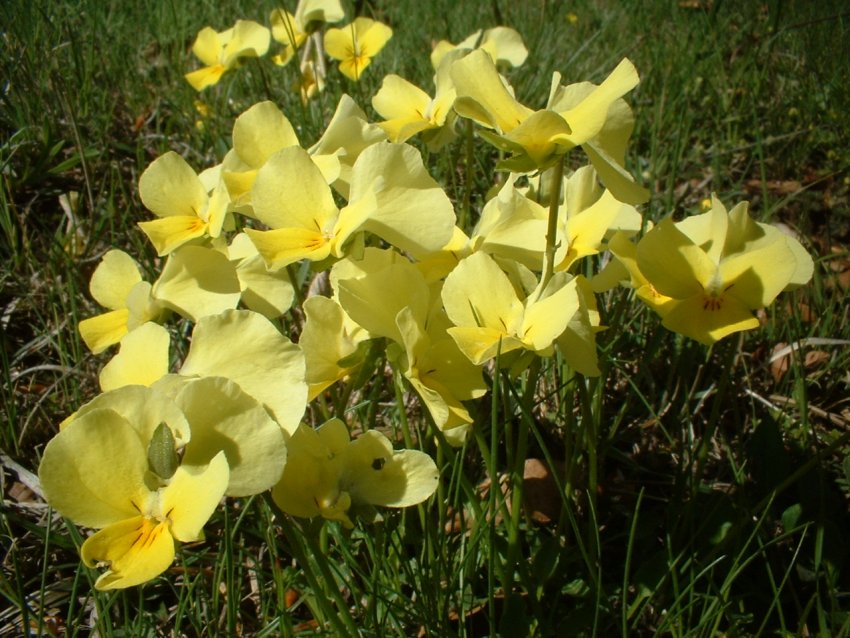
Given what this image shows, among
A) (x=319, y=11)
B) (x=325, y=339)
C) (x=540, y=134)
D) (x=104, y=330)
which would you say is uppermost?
(x=540, y=134)

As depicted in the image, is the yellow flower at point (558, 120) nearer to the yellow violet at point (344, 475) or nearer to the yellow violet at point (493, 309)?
the yellow violet at point (493, 309)

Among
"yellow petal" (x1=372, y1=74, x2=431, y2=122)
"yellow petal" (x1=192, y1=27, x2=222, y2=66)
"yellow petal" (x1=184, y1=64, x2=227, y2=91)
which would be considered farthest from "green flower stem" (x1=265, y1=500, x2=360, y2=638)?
"yellow petal" (x1=192, y1=27, x2=222, y2=66)

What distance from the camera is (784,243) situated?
102cm

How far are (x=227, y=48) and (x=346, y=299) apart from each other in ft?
5.25

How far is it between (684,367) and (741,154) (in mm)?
1344

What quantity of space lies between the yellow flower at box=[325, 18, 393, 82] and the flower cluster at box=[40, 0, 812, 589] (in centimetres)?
106

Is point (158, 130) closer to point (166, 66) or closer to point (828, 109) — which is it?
point (166, 66)

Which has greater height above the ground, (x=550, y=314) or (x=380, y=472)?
(x=550, y=314)

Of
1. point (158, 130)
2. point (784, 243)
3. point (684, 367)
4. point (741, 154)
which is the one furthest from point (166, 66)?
point (784, 243)

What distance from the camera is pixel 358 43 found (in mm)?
2248

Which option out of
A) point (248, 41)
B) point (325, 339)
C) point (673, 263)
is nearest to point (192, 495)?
point (325, 339)

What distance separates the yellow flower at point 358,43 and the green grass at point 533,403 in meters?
0.24

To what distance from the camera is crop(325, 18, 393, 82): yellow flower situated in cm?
221

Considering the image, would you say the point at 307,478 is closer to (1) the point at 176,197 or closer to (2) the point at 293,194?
(2) the point at 293,194
